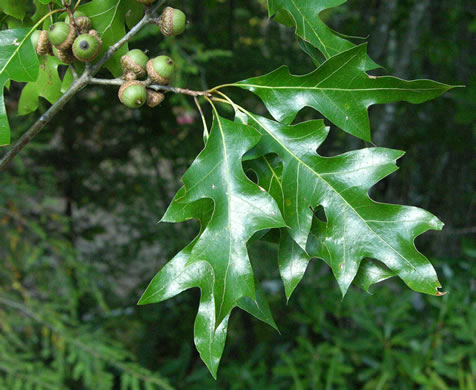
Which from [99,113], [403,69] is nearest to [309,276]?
[403,69]

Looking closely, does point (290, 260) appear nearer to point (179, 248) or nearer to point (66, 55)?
point (66, 55)

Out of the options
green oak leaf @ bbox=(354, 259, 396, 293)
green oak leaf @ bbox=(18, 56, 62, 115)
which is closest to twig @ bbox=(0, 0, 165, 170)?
green oak leaf @ bbox=(18, 56, 62, 115)

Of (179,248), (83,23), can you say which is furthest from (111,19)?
(179,248)

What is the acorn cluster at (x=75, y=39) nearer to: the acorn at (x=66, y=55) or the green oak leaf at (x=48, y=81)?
the acorn at (x=66, y=55)

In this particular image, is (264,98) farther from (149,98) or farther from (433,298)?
(433,298)

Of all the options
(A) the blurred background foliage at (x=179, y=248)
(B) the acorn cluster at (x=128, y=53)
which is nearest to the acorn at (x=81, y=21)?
(B) the acorn cluster at (x=128, y=53)

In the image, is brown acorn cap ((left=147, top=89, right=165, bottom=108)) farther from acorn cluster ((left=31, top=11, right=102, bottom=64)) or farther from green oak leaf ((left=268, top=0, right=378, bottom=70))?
green oak leaf ((left=268, top=0, right=378, bottom=70))
